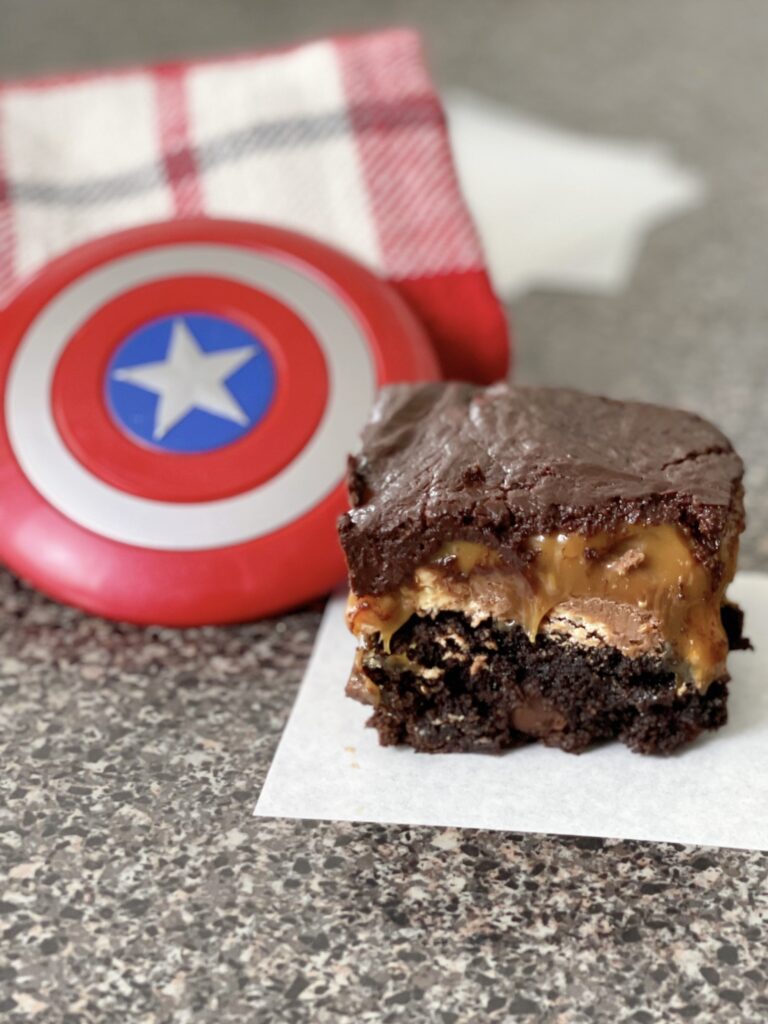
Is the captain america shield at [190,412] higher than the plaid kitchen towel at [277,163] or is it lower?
lower

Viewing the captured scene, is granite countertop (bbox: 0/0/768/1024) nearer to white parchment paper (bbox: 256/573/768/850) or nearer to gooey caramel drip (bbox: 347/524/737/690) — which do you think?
white parchment paper (bbox: 256/573/768/850)

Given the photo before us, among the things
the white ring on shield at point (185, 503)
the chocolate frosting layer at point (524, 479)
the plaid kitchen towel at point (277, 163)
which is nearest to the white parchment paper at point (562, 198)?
the plaid kitchen towel at point (277, 163)

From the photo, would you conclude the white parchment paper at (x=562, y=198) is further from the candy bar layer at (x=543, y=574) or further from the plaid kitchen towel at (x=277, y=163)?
the candy bar layer at (x=543, y=574)

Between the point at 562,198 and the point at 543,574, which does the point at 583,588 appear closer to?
the point at 543,574

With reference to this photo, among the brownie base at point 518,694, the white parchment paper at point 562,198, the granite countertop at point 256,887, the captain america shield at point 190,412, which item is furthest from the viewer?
the white parchment paper at point 562,198

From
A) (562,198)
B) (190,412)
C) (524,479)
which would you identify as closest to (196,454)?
(190,412)

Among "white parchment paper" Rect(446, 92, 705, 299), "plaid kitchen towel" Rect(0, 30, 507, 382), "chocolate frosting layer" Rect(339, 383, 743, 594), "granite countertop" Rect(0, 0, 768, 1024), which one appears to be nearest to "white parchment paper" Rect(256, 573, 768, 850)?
"granite countertop" Rect(0, 0, 768, 1024)

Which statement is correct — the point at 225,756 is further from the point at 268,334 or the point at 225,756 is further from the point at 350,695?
the point at 268,334
